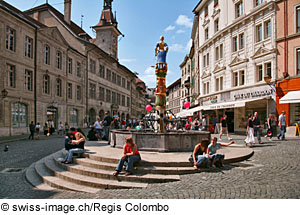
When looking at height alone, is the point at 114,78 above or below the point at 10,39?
above

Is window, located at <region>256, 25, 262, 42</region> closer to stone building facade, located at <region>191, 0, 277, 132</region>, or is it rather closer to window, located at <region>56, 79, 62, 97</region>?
stone building facade, located at <region>191, 0, 277, 132</region>

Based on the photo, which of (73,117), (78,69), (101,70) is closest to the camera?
(73,117)

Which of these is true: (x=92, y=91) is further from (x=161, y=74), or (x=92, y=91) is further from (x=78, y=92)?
(x=161, y=74)

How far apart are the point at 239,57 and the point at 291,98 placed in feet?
24.7

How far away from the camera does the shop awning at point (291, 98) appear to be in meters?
15.5

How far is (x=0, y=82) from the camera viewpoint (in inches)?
747

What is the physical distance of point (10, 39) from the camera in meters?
20.4

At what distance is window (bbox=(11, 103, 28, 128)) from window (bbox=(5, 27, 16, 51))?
5.16 metres

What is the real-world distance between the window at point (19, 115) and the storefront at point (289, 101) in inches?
867

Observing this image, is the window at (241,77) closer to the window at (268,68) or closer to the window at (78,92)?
the window at (268,68)

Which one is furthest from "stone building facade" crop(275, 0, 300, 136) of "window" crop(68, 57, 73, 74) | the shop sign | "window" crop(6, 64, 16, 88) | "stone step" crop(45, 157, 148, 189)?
"window" crop(68, 57, 73, 74)

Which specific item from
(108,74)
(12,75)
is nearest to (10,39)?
(12,75)
